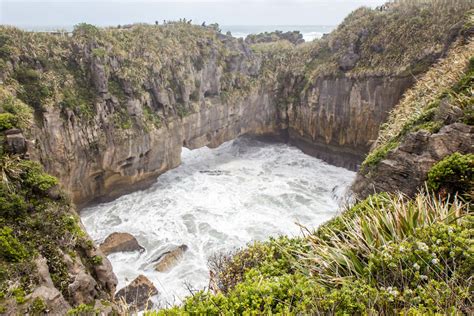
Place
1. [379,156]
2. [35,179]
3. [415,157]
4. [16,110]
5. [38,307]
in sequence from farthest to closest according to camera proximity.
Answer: [16,110] < [379,156] < [35,179] < [415,157] < [38,307]

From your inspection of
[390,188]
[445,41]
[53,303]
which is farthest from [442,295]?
[445,41]

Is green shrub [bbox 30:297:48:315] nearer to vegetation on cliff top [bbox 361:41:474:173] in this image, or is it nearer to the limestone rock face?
the limestone rock face

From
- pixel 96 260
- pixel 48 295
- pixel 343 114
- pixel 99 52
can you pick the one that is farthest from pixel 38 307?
pixel 343 114

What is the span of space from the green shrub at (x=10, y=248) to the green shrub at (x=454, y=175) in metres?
9.69

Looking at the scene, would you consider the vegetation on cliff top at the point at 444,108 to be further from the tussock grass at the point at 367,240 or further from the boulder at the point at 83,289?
the boulder at the point at 83,289

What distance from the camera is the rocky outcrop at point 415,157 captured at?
824 centimetres

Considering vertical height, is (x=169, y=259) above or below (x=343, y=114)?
below

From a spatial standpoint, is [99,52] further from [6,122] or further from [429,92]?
[429,92]

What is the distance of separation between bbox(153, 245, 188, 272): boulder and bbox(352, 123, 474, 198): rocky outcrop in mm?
9671

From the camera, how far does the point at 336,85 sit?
27.4 metres

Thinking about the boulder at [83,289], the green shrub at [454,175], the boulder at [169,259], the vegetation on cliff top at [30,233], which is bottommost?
the boulder at [169,259]

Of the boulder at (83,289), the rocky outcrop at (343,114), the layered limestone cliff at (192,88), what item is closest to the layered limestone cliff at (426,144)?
the boulder at (83,289)

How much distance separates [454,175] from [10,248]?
10238mm

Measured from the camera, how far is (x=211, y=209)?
21.2 metres
